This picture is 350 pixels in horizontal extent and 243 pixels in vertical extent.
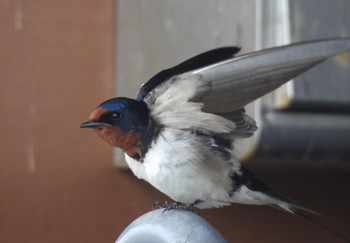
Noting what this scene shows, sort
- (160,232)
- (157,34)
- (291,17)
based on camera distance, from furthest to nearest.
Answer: (157,34) < (291,17) < (160,232)

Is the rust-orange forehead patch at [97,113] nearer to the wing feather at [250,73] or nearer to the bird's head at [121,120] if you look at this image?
the bird's head at [121,120]

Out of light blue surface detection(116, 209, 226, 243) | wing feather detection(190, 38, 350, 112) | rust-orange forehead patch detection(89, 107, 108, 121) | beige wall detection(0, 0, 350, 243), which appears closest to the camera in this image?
light blue surface detection(116, 209, 226, 243)

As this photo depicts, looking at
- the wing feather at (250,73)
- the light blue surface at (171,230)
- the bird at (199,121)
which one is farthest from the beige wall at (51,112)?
the light blue surface at (171,230)

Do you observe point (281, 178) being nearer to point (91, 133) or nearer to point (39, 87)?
point (91, 133)

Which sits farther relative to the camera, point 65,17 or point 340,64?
point 65,17

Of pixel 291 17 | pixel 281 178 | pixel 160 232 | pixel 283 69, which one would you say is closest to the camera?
pixel 160 232

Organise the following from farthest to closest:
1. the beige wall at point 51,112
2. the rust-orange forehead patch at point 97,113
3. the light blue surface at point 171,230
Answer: the beige wall at point 51,112
the rust-orange forehead patch at point 97,113
the light blue surface at point 171,230

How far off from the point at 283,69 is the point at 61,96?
3.00 feet

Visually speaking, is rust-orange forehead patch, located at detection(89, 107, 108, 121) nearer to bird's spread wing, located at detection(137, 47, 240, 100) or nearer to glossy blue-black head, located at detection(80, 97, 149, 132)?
glossy blue-black head, located at detection(80, 97, 149, 132)

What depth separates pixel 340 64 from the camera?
6.00ft

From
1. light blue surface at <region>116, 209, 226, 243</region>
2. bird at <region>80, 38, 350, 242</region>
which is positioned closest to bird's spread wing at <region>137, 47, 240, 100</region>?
bird at <region>80, 38, 350, 242</region>

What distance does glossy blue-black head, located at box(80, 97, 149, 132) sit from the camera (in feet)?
5.00

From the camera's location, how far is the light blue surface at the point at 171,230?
1.12 meters

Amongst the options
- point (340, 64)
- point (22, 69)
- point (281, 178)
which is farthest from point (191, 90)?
point (281, 178)
